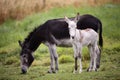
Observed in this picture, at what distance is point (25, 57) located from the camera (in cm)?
830

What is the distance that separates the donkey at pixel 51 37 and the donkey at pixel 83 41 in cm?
14

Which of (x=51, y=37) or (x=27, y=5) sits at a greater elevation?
(x=27, y=5)

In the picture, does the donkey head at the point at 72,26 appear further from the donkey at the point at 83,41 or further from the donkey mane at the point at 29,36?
the donkey mane at the point at 29,36

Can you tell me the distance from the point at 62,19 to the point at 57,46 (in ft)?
1.45

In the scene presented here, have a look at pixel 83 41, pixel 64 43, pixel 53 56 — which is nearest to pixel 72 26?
pixel 83 41

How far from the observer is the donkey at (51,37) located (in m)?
8.04

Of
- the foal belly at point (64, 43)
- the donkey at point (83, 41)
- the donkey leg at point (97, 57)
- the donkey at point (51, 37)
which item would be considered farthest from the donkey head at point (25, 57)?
the donkey leg at point (97, 57)

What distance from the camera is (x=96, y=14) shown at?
822 centimetres

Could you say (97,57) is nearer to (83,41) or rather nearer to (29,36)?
(83,41)

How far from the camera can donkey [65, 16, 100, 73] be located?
751 centimetres

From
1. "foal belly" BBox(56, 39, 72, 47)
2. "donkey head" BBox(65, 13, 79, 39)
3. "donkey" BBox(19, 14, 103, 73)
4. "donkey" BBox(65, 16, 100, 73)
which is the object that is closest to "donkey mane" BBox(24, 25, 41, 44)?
"donkey" BBox(19, 14, 103, 73)

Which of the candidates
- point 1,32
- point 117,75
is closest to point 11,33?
point 1,32

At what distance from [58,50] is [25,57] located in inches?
21.5

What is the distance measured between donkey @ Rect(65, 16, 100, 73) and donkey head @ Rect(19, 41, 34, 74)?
2.90 feet
